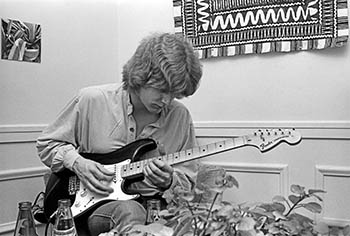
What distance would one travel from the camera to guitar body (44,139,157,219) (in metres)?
1.51

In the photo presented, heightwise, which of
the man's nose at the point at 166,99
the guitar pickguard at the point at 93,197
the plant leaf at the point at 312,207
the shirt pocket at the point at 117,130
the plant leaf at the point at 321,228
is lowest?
the guitar pickguard at the point at 93,197

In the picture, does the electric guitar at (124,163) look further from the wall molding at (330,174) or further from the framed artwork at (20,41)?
the framed artwork at (20,41)

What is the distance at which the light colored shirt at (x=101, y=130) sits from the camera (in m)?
1.65

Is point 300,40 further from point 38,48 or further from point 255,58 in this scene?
point 38,48

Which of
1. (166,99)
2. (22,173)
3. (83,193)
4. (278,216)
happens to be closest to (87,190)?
(83,193)

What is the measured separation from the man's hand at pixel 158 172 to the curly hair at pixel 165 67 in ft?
0.88

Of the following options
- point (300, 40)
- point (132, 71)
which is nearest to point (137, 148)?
point (132, 71)

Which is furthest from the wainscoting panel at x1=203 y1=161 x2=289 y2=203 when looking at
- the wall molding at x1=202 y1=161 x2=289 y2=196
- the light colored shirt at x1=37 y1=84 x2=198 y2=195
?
the light colored shirt at x1=37 y1=84 x2=198 y2=195

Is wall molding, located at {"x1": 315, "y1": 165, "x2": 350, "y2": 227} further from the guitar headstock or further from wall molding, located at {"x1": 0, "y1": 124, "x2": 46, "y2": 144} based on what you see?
wall molding, located at {"x1": 0, "y1": 124, "x2": 46, "y2": 144}

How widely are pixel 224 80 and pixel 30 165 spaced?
1008mm

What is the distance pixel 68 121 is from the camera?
5.52 feet

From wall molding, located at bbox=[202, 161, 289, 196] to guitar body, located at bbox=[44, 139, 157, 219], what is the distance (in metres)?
0.68

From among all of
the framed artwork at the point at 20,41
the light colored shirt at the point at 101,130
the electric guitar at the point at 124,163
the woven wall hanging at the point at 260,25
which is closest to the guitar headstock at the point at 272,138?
the electric guitar at the point at 124,163

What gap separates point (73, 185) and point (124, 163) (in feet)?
0.64
